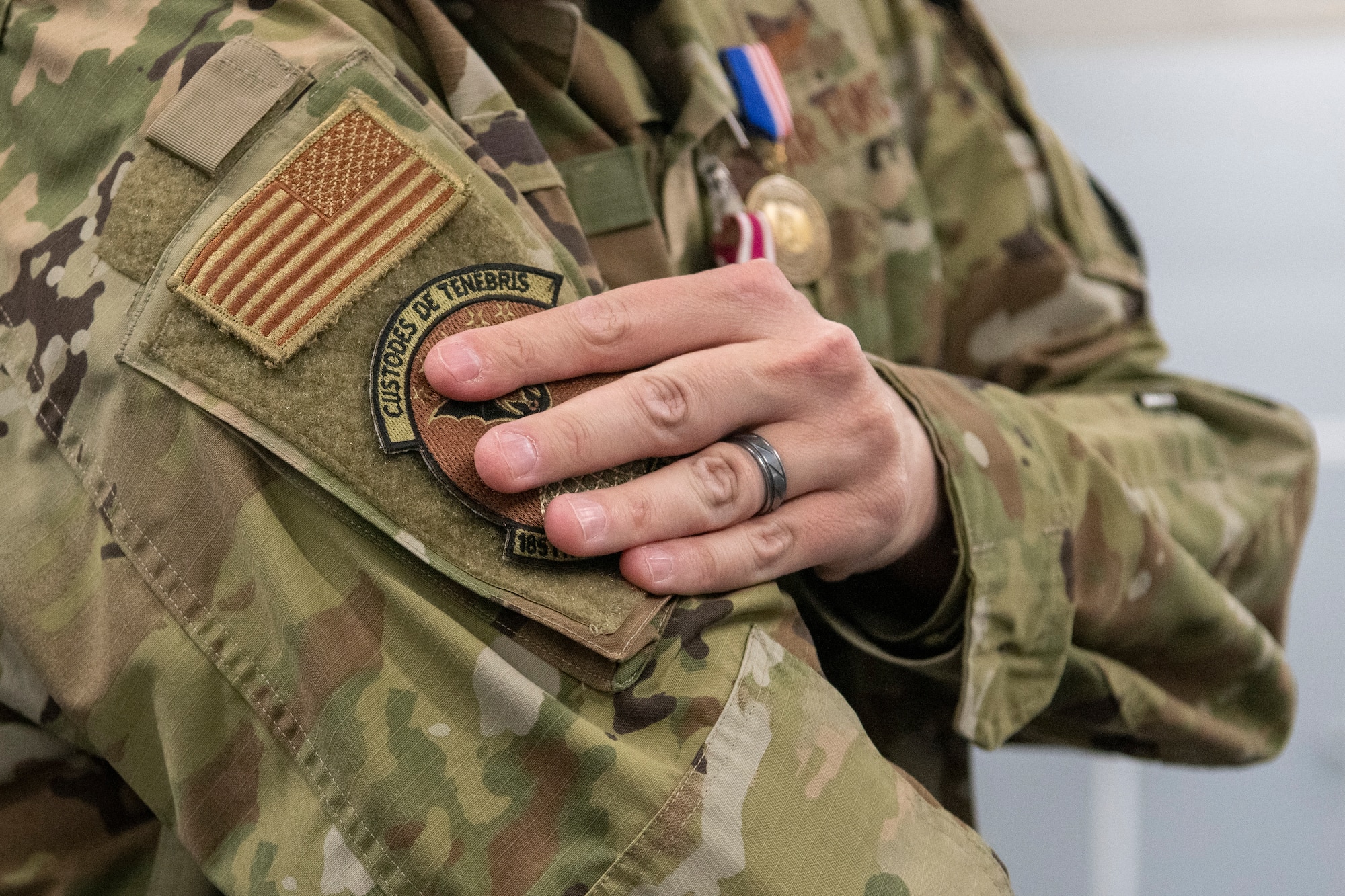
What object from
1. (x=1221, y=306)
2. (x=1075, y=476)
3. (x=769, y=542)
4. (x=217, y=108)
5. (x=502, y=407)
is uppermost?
(x=217, y=108)

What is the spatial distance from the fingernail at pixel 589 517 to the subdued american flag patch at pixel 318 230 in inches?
6.0

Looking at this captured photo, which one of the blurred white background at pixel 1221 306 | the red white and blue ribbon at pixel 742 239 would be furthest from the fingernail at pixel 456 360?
the blurred white background at pixel 1221 306

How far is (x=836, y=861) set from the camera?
1.65 ft

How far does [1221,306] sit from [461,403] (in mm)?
1483

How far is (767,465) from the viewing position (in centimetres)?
57

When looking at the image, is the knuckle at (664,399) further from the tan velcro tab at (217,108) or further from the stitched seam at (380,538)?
the tan velcro tab at (217,108)

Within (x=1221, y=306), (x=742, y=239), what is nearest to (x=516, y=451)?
(x=742, y=239)

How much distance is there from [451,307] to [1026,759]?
1.44m

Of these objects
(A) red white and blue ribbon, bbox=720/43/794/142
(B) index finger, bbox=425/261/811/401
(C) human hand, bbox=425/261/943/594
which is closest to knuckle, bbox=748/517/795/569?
(C) human hand, bbox=425/261/943/594

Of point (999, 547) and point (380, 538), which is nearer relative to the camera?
point (380, 538)

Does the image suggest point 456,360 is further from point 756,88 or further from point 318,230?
point 756,88

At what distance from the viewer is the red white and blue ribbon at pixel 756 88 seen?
84 cm

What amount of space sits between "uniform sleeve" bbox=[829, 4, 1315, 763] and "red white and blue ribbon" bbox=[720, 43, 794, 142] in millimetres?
250

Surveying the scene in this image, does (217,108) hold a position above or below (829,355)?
above
